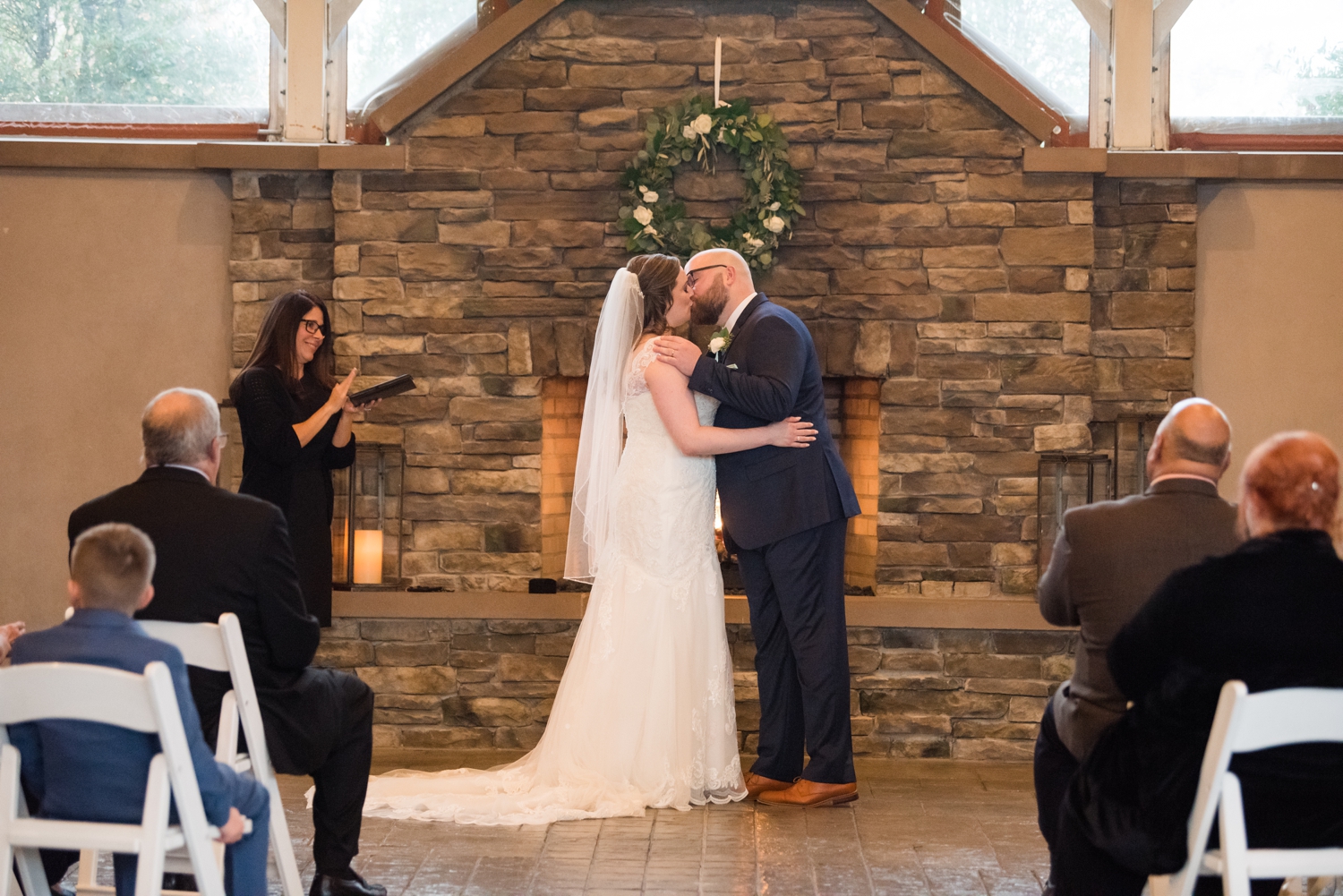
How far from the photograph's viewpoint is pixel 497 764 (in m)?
4.98

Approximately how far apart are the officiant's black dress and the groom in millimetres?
1224

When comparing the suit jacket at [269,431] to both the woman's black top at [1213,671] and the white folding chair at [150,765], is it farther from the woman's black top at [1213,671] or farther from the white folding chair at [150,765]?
the woman's black top at [1213,671]

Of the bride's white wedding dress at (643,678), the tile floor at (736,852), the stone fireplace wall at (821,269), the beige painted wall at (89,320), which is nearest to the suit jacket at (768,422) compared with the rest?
the bride's white wedding dress at (643,678)

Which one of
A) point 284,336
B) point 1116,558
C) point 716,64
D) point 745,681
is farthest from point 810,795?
point 716,64

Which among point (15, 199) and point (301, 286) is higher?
point (15, 199)

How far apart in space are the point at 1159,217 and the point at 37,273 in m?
4.59

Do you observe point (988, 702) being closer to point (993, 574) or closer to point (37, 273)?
point (993, 574)

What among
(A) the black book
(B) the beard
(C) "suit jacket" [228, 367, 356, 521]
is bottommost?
(C) "suit jacket" [228, 367, 356, 521]

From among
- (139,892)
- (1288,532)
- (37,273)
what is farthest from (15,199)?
(1288,532)

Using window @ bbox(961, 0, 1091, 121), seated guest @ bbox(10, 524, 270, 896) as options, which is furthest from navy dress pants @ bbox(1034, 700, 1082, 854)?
window @ bbox(961, 0, 1091, 121)

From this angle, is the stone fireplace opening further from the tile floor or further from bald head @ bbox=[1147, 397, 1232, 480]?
bald head @ bbox=[1147, 397, 1232, 480]

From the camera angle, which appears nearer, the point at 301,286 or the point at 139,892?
the point at 139,892

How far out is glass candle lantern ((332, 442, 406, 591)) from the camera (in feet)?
17.4

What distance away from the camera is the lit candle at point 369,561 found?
17.5 ft
